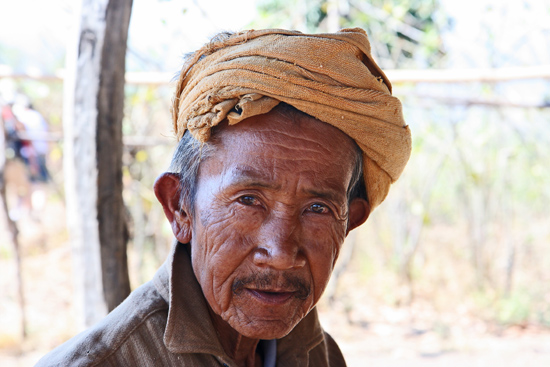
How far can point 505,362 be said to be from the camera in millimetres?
5973

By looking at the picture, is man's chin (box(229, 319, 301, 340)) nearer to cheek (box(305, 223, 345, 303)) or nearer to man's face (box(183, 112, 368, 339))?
man's face (box(183, 112, 368, 339))

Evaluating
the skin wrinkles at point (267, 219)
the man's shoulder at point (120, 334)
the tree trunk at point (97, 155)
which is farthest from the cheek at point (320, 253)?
the tree trunk at point (97, 155)

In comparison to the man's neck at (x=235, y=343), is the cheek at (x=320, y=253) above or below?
above

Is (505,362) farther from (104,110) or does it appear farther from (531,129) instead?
(104,110)

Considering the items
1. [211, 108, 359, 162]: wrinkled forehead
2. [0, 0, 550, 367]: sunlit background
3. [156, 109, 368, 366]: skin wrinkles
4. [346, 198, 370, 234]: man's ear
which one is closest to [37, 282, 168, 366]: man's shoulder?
[156, 109, 368, 366]: skin wrinkles

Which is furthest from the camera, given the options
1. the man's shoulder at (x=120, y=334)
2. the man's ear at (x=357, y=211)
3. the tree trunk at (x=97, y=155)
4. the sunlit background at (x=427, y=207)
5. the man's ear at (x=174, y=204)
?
the sunlit background at (x=427, y=207)

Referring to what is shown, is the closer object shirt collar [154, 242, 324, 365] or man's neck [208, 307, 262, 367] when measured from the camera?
shirt collar [154, 242, 324, 365]

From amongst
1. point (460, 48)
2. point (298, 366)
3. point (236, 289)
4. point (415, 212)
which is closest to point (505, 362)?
point (415, 212)

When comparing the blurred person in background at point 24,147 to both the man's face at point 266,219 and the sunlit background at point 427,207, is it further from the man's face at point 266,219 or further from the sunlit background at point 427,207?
the man's face at point 266,219

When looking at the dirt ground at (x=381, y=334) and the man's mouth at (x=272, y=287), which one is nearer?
the man's mouth at (x=272, y=287)

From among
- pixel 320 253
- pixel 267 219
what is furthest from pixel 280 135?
pixel 320 253

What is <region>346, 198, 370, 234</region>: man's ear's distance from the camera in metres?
1.92

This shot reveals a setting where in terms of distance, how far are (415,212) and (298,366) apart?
618 cm

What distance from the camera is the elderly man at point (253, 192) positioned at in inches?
60.2
